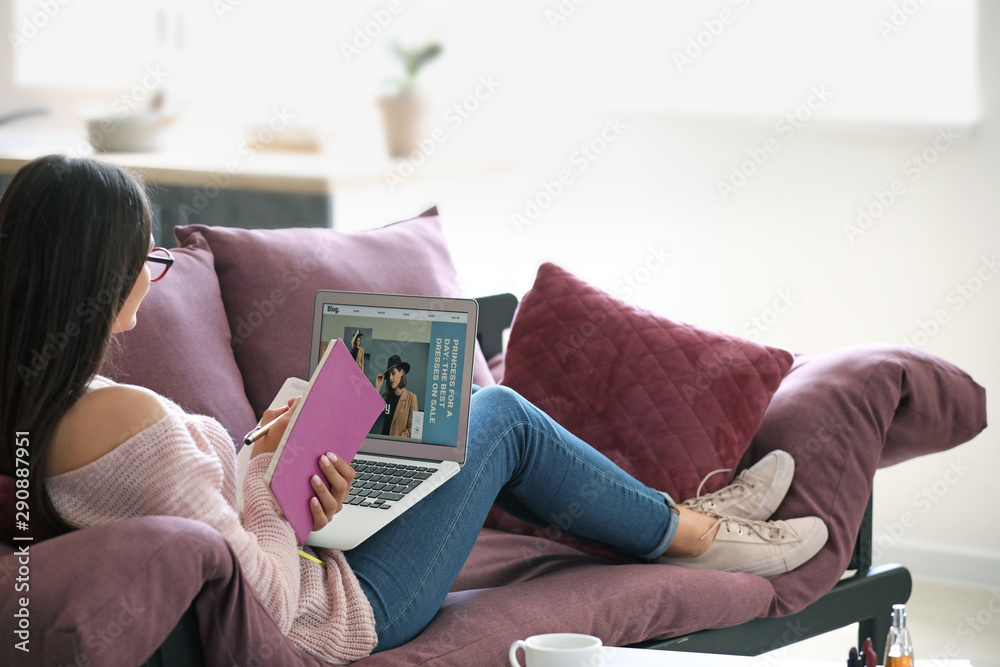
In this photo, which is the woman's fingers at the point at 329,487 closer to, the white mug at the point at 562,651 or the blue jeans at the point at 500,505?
the blue jeans at the point at 500,505

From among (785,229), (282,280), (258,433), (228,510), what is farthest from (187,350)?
(785,229)

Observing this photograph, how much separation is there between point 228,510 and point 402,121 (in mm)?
2100

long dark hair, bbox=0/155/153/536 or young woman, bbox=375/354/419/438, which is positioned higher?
long dark hair, bbox=0/155/153/536

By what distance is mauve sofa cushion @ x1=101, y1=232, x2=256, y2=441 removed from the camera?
4.79 ft

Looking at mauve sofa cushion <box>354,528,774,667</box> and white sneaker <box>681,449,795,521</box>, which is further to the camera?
white sneaker <box>681,449,795,521</box>

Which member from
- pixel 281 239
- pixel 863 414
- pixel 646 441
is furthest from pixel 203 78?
pixel 863 414

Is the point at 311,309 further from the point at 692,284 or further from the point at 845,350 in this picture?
the point at 692,284

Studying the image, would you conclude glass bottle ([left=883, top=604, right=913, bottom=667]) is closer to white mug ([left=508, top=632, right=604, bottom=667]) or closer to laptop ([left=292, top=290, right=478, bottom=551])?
white mug ([left=508, top=632, right=604, bottom=667])

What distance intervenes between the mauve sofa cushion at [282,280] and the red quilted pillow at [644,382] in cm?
22

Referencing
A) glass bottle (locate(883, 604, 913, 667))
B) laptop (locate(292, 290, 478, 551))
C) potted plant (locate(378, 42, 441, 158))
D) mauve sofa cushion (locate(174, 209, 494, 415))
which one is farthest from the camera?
potted plant (locate(378, 42, 441, 158))

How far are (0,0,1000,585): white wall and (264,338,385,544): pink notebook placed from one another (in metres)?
1.79

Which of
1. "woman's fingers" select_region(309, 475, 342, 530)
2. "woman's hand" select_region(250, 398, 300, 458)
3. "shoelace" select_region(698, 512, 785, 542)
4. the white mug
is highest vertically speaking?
"woman's hand" select_region(250, 398, 300, 458)

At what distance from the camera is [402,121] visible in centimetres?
293

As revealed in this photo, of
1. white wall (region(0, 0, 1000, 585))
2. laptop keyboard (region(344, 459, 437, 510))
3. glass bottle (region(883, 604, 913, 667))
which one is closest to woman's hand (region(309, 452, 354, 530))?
laptop keyboard (region(344, 459, 437, 510))
